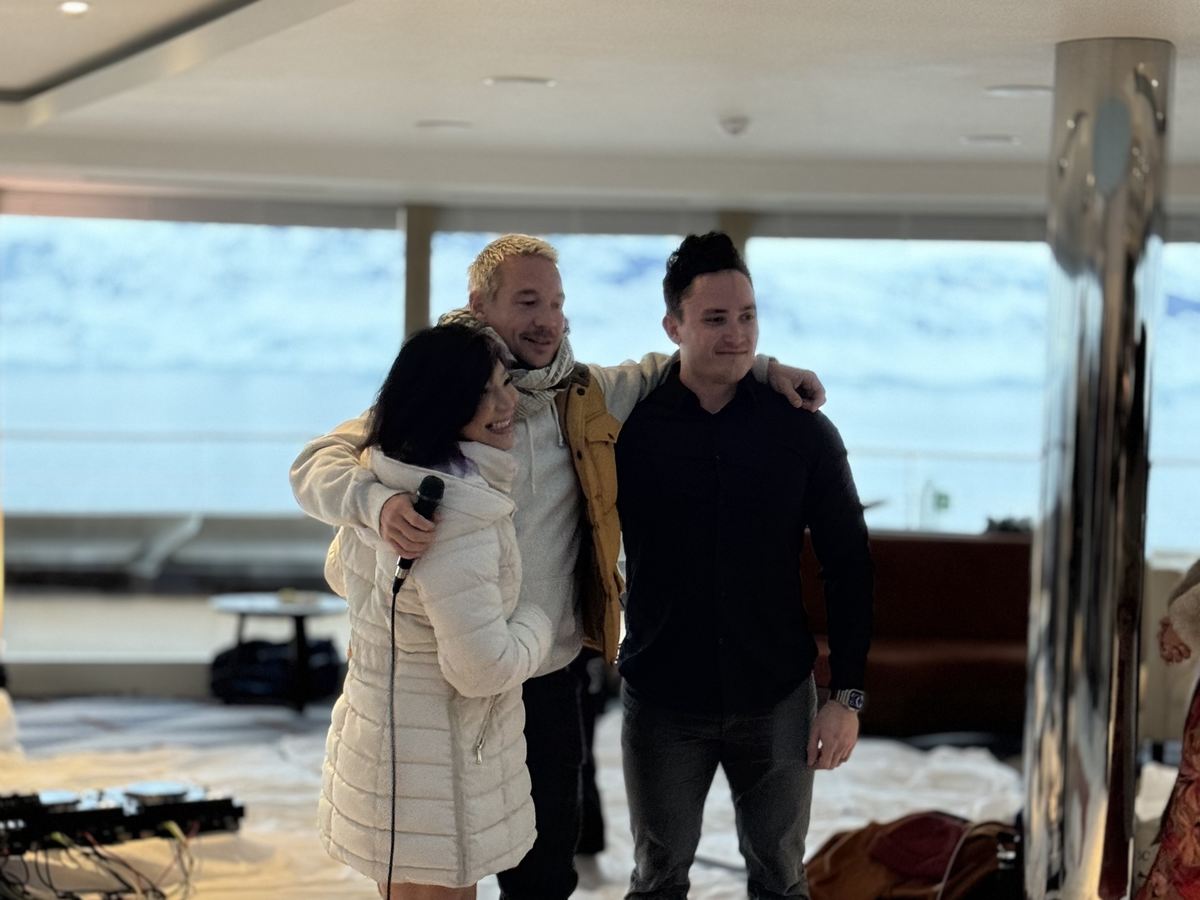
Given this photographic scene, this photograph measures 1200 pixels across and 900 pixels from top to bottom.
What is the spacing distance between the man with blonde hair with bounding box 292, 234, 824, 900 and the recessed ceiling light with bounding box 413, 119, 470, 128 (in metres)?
3.16

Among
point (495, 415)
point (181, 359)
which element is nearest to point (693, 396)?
point (495, 415)

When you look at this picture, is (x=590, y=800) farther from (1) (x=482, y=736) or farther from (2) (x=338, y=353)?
(2) (x=338, y=353)

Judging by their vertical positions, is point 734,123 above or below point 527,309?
A: above

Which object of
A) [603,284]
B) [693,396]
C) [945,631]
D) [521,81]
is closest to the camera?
[693,396]

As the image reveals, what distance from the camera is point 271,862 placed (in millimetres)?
4988

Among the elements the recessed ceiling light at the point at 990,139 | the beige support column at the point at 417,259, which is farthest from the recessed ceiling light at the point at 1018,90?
the beige support column at the point at 417,259

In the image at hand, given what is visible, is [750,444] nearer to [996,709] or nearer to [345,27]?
[345,27]

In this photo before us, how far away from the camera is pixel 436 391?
2.62 metres

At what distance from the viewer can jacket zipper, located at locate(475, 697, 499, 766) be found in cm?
267

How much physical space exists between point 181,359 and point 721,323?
5.64 m

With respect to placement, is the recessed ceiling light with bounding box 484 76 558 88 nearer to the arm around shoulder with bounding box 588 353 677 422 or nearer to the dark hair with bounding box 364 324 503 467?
the arm around shoulder with bounding box 588 353 677 422

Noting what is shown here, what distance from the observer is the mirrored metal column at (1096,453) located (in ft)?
12.0

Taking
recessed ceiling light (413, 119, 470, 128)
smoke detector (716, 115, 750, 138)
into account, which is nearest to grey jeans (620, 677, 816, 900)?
smoke detector (716, 115, 750, 138)

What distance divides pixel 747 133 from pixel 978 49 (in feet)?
6.93
